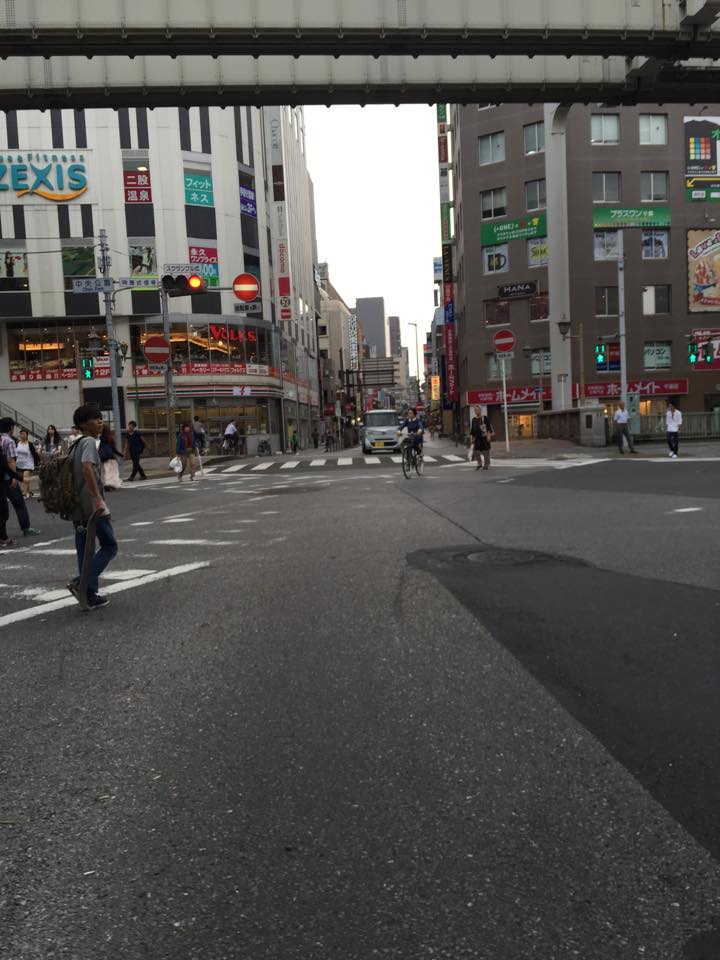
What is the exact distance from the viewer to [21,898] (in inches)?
96.7

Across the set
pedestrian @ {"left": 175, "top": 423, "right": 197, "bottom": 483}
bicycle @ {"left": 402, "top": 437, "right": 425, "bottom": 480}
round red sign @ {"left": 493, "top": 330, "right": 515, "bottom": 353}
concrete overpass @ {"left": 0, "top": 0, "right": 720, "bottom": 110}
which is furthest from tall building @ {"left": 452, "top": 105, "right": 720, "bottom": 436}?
concrete overpass @ {"left": 0, "top": 0, "right": 720, "bottom": 110}

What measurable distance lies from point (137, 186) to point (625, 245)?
31983 mm

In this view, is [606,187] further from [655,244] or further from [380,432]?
[380,432]

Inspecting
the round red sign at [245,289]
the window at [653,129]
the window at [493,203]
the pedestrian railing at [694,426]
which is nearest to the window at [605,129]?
the window at [653,129]

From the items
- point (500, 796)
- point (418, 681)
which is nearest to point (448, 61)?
point (418, 681)

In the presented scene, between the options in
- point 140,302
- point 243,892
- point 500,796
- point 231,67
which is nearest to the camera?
point 243,892

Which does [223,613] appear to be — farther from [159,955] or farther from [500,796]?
[159,955]

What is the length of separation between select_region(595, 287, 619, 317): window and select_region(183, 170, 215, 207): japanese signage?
2654cm

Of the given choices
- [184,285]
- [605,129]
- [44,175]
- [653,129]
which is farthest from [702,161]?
[44,175]

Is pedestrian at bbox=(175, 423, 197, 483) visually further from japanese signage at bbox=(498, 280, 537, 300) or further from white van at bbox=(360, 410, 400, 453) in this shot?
japanese signage at bbox=(498, 280, 537, 300)

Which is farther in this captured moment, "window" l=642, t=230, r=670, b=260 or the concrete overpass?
"window" l=642, t=230, r=670, b=260

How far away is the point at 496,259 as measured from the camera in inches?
2047

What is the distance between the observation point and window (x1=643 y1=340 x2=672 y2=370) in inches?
1964

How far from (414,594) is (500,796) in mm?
3568
